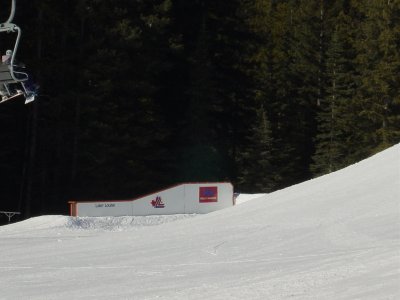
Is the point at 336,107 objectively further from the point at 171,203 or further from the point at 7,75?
the point at 7,75

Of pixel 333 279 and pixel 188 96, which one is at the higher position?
pixel 188 96

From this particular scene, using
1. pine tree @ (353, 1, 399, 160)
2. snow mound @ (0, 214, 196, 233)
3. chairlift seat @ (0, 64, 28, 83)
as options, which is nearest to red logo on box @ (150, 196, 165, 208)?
snow mound @ (0, 214, 196, 233)

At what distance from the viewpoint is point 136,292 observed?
1024 cm

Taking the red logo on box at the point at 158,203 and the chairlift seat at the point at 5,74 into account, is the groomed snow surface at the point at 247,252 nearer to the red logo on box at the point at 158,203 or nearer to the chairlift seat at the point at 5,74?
the red logo on box at the point at 158,203

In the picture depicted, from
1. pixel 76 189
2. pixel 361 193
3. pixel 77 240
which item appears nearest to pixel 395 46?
pixel 76 189

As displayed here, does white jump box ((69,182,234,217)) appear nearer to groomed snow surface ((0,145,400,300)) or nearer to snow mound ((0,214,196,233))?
snow mound ((0,214,196,233))

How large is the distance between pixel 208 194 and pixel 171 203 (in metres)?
1.66

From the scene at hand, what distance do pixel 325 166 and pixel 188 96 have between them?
12812 millimetres

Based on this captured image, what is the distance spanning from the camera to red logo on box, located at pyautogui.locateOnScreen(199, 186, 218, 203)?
28000 millimetres

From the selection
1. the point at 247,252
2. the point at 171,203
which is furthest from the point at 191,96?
the point at 247,252

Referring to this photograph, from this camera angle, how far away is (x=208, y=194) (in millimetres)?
28172

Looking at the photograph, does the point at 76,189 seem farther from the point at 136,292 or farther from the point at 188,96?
the point at 136,292

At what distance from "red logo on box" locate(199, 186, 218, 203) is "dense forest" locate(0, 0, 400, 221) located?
12667 mm

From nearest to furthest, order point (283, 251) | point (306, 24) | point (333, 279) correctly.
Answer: point (333, 279) → point (283, 251) → point (306, 24)
